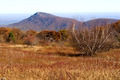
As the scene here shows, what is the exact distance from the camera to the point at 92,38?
48.9 feet

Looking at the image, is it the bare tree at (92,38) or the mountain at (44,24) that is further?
the mountain at (44,24)

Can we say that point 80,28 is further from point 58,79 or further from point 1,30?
point 1,30

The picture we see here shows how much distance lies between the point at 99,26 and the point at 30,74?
1057cm

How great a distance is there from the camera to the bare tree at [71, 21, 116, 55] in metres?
14.6

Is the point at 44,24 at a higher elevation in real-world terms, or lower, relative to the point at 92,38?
higher

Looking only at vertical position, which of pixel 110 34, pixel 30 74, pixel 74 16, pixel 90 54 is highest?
pixel 74 16

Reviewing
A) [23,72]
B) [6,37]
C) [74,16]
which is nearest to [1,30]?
[6,37]

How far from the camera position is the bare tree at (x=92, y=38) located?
1463cm

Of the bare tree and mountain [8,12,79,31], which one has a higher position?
mountain [8,12,79,31]

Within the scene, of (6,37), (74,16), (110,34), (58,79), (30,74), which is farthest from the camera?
(6,37)

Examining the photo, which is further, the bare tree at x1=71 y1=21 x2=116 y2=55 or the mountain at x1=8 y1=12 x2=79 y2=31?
the mountain at x1=8 y1=12 x2=79 y2=31

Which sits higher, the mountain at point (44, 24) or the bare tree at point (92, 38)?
the mountain at point (44, 24)

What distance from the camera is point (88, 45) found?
1494 cm

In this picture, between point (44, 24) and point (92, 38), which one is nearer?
point (92, 38)
